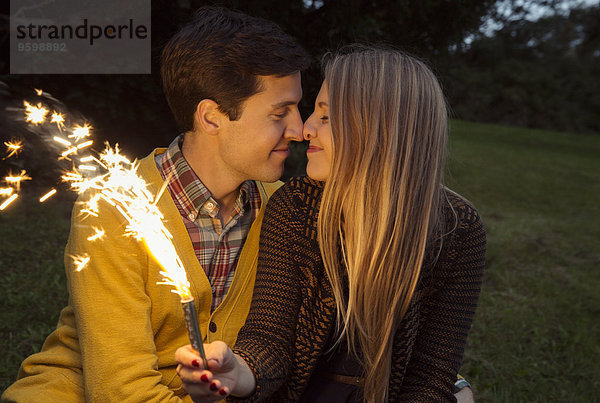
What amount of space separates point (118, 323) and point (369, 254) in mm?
1066

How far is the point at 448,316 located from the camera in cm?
257

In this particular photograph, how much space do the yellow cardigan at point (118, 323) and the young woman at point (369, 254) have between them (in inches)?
12.3

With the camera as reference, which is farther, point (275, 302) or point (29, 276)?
point (29, 276)

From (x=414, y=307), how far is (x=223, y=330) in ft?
2.84

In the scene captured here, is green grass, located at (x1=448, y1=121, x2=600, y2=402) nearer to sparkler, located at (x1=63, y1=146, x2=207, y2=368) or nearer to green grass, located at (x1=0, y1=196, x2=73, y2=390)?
sparkler, located at (x1=63, y1=146, x2=207, y2=368)

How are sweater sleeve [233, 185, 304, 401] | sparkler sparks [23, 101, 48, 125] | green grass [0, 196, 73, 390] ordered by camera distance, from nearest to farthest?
1. sweater sleeve [233, 185, 304, 401]
2. sparkler sparks [23, 101, 48, 125]
3. green grass [0, 196, 73, 390]

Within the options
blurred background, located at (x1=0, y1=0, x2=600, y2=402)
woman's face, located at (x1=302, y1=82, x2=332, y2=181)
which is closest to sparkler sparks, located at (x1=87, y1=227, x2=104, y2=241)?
woman's face, located at (x1=302, y1=82, x2=332, y2=181)

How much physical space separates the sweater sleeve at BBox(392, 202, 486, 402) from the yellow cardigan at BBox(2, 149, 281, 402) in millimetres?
884

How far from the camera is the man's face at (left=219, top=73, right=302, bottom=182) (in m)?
2.71

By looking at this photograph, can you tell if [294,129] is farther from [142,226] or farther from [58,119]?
[142,226]

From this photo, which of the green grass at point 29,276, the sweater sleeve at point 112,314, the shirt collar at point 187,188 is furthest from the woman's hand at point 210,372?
A: the green grass at point 29,276

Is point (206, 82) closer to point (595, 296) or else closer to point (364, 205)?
point (364, 205)

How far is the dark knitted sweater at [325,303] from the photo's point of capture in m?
2.43

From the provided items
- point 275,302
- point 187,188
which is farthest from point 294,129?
point 275,302
